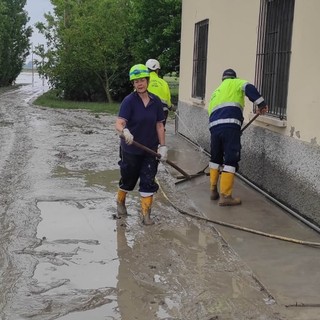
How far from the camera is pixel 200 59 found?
10844mm

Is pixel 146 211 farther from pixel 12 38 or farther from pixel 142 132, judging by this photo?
pixel 12 38

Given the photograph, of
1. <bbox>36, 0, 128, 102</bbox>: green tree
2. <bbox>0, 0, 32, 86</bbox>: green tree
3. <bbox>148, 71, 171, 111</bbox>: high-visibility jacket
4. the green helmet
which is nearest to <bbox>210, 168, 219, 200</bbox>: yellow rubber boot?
the green helmet

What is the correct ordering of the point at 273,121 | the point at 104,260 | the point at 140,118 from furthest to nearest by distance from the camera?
1. the point at 273,121
2. the point at 140,118
3. the point at 104,260

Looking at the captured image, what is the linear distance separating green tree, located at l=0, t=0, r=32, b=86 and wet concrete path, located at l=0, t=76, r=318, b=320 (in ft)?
98.8

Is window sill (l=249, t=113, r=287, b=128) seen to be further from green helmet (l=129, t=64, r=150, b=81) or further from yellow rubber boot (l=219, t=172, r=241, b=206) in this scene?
green helmet (l=129, t=64, r=150, b=81)

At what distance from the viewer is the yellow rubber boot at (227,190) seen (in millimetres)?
6328

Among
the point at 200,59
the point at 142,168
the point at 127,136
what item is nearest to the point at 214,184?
the point at 142,168

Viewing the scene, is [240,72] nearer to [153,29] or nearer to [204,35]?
[204,35]

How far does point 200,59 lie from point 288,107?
485cm

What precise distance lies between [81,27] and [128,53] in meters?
2.41

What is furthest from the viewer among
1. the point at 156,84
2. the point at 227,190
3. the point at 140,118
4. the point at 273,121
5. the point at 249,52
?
the point at 156,84

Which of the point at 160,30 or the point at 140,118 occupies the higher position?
the point at 160,30

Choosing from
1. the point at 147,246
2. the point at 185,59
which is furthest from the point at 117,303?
the point at 185,59

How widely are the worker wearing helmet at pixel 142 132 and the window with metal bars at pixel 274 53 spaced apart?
1.72m
